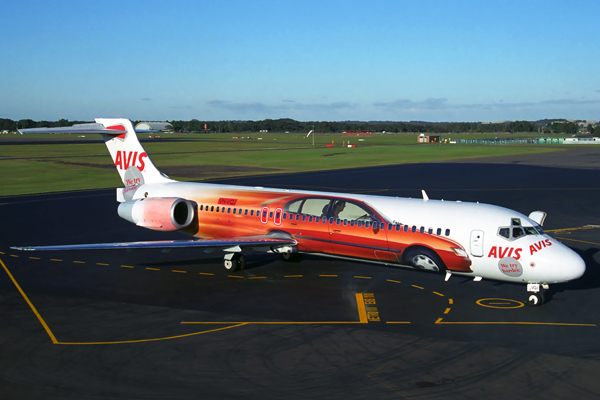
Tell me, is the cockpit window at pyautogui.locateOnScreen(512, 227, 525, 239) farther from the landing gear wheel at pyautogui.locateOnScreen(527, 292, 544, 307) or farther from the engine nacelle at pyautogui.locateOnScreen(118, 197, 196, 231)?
the engine nacelle at pyautogui.locateOnScreen(118, 197, 196, 231)

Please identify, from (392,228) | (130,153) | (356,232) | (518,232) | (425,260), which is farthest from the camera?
(130,153)

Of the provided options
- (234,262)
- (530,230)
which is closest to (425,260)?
(530,230)

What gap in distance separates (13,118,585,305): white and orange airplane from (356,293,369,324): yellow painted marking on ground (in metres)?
2.18

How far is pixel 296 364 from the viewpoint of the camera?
15.2 meters

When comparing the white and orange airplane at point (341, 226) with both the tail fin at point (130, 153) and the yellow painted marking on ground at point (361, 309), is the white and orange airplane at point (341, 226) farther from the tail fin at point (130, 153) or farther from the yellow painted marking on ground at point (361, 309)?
the yellow painted marking on ground at point (361, 309)

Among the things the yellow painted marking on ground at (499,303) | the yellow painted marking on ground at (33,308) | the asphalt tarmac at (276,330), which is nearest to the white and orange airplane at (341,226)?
the yellow painted marking on ground at (499,303)

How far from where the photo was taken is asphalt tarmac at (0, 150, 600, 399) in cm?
1400

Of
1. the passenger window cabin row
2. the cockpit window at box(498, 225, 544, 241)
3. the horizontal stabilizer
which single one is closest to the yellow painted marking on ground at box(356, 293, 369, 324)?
the passenger window cabin row

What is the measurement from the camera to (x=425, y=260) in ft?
70.1

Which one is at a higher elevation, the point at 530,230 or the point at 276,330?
the point at 530,230

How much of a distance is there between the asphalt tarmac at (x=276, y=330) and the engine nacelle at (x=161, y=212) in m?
1.82

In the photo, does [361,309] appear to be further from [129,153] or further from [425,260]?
[129,153]

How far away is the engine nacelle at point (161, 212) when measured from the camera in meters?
26.0

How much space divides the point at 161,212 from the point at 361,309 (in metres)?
11.0
